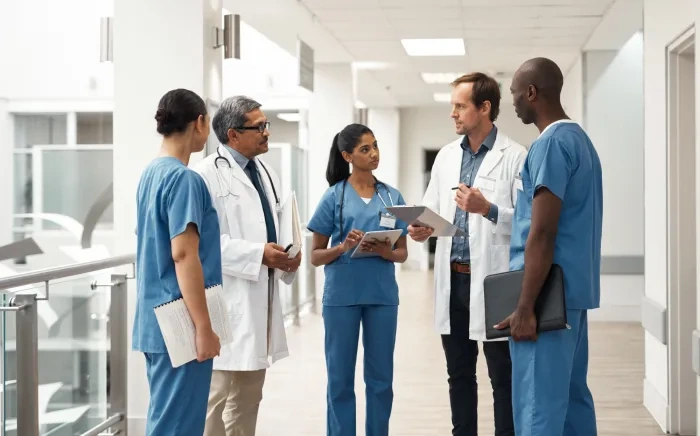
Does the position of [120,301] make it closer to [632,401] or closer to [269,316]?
[269,316]

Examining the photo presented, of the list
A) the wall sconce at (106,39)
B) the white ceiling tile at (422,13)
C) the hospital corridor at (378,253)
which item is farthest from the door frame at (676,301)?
the white ceiling tile at (422,13)

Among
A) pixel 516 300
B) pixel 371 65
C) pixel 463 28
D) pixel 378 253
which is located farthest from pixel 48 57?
pixel 516 300

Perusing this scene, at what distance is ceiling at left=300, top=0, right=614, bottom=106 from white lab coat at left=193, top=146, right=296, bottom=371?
477 centimetres

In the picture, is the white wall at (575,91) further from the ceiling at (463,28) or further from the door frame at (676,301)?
the door frame at (676,301)

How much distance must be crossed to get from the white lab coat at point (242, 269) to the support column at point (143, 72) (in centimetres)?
155

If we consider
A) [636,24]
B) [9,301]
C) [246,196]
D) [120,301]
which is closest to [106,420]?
[120,301]

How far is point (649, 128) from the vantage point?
5844 millimetres

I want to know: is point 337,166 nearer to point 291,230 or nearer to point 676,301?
point 291,230

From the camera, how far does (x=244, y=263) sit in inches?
143

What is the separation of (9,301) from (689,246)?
3681 millimetres

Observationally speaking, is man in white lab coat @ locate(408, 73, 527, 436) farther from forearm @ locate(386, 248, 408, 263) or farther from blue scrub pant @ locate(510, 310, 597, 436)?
blue scrub pant @ locate(510, 310, 597, 436)

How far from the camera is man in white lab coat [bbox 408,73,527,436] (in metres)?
3.91

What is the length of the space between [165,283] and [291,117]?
1080 cm

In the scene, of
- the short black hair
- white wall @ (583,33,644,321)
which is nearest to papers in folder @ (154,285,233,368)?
the short black hair
